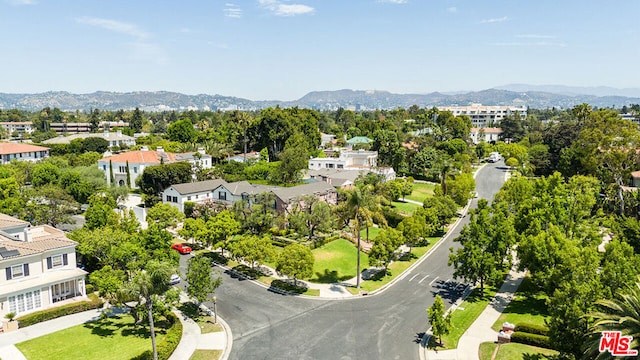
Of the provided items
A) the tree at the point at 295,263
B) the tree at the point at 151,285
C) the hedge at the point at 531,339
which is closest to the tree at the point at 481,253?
the hedge at the point at 531,339

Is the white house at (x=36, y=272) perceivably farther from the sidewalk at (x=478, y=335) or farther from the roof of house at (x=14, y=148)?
the roof of house at (x=14, y=148)

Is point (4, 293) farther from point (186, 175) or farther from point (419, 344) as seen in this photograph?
point (186, 175)

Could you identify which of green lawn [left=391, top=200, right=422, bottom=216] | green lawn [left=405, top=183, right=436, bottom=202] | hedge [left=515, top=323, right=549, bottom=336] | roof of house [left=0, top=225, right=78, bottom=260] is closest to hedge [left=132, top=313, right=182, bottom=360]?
roof of house [left=0, top=225, right=78, bottom=260]

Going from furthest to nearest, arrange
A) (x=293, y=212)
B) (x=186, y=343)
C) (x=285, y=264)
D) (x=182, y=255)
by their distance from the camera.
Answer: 1. (x=293, y=212)
2. (x=182, y=255)
3. (x=285, y=264)
4. (x=186, y=343)

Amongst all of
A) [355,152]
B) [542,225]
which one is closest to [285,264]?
[542,225]

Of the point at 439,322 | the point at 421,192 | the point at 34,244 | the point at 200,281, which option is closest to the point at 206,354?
the point at 200,281

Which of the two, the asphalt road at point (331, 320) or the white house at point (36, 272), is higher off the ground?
the white house at point (36, 272)
